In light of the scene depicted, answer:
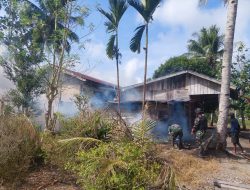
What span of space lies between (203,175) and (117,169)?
15.4ft

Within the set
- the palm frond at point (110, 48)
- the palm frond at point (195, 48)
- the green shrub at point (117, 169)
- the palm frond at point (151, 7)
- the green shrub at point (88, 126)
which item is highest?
the palm frond at point (195, 48)

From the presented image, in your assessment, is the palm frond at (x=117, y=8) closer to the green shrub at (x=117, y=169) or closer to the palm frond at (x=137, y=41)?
the palm frond at (x=137, y=41)

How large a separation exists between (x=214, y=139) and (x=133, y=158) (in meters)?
7.72

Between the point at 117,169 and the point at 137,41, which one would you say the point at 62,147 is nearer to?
the point at 117,169

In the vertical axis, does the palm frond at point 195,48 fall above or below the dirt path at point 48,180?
above

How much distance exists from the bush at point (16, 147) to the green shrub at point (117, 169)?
6.25ft

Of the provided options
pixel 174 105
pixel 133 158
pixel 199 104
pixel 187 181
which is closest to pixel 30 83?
pixel 174 105

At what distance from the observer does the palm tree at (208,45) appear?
35906 millimetres

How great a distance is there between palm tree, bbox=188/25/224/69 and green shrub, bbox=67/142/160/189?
3123 centimetres

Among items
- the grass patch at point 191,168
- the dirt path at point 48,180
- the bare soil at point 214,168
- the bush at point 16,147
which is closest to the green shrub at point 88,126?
the bush at point 16,147

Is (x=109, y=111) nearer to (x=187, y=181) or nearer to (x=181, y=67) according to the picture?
(x=187, y=181)

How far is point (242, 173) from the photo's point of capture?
1070 centimetres

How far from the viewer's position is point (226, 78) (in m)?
13.6

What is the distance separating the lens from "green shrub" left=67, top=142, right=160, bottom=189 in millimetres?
6172
